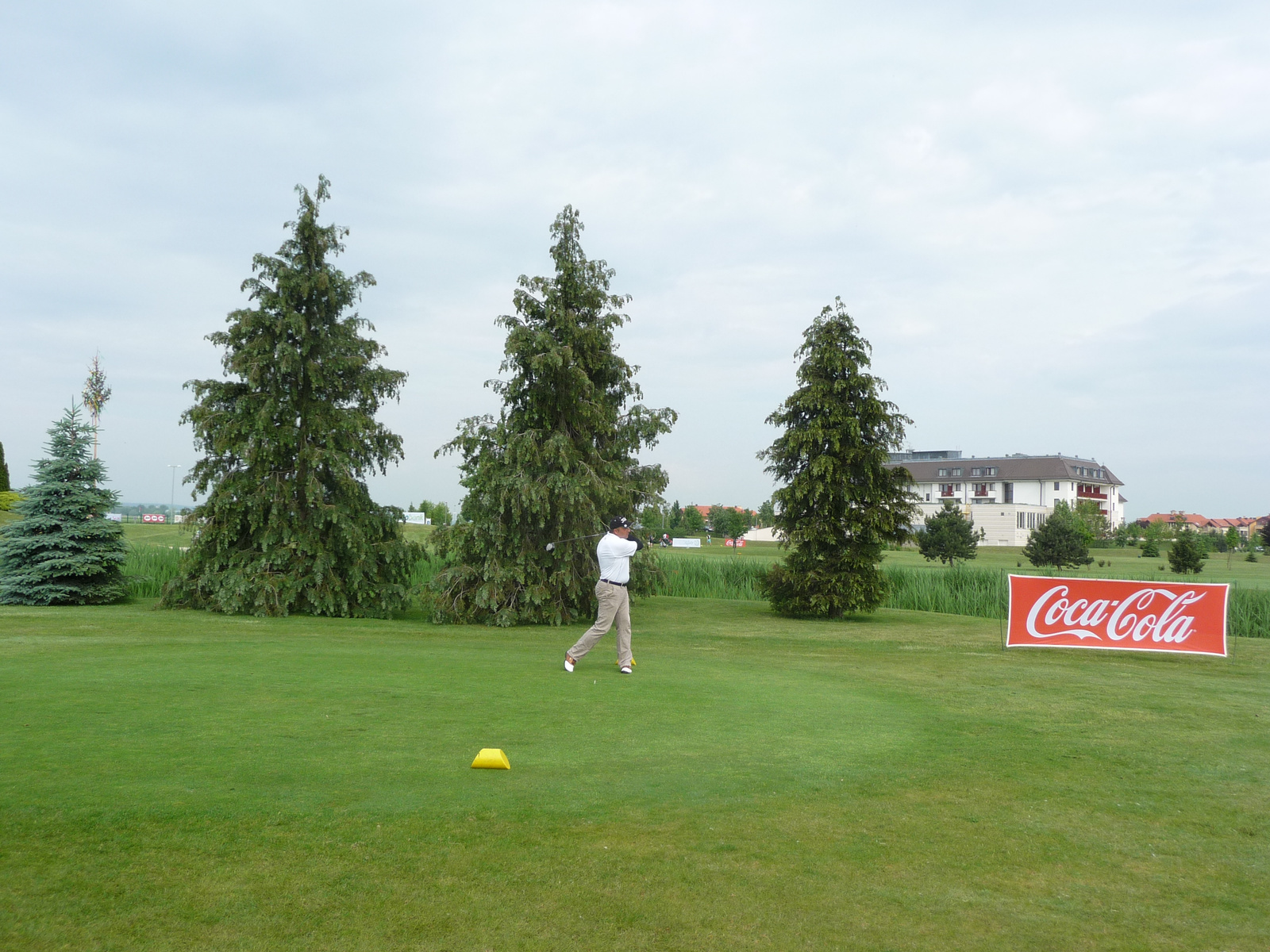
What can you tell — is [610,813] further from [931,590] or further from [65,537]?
[931,590]

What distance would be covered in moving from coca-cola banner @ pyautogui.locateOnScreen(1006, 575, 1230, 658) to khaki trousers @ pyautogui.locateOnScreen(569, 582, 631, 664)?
8.08m

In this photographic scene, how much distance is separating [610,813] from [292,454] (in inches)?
641

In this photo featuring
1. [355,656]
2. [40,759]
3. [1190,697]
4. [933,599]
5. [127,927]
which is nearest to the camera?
[127,927]

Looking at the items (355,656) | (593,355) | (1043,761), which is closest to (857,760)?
(1043,761)

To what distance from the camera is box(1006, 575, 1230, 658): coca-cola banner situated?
15312mm

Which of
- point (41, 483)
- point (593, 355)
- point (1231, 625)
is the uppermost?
point (593, 355)

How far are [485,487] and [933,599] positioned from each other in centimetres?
1543

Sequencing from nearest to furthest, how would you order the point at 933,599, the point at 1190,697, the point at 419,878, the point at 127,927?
1. the point at 127,927
2. the point at 419,878
3. the point at 1190,697
4. the point at 933,599

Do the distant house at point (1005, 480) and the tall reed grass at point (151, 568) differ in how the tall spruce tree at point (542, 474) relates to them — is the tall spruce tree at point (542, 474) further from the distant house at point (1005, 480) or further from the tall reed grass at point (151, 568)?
the distant house at point (1005, 480)

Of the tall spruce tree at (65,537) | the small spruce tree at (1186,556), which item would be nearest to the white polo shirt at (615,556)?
the tall spruce tree at (65,537)

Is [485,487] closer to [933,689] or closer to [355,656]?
[355,656]

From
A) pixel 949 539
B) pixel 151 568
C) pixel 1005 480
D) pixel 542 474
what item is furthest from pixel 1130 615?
pixel 1005 480

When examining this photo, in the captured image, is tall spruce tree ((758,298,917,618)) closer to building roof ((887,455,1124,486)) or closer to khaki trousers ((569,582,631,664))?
khaki trousers ((569,582,631,664))

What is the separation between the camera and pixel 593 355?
21.6 meters
